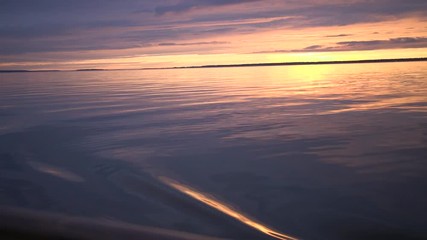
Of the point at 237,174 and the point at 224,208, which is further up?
the point at 237,174

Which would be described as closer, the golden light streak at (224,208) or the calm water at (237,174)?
the golden light streak at (224,208)

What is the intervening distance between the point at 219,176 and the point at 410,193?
1981 millimetres

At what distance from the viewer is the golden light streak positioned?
9.66 feet

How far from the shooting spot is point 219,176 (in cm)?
436

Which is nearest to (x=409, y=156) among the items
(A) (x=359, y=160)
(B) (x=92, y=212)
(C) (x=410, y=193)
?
(A) (x=359, y=160)

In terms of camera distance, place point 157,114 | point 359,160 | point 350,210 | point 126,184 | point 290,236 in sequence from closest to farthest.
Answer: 1. point 290,236
2. point 350,210
3. point 126,184
4. point 359,160
5. point 157,114

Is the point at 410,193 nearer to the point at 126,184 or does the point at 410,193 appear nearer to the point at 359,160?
the point at 359,160

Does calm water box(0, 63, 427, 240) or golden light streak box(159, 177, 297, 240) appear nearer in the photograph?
golden light streak box(159, 177, 297, 240)

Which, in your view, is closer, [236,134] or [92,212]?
[92,212]

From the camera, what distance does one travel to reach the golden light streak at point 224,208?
2.95 meters

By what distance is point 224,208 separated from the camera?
136 inches

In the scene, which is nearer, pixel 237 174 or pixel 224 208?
pixel 224 208

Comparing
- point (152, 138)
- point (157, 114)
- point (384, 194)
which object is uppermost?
point (157, 114)

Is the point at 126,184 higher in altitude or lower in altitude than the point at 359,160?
lower
